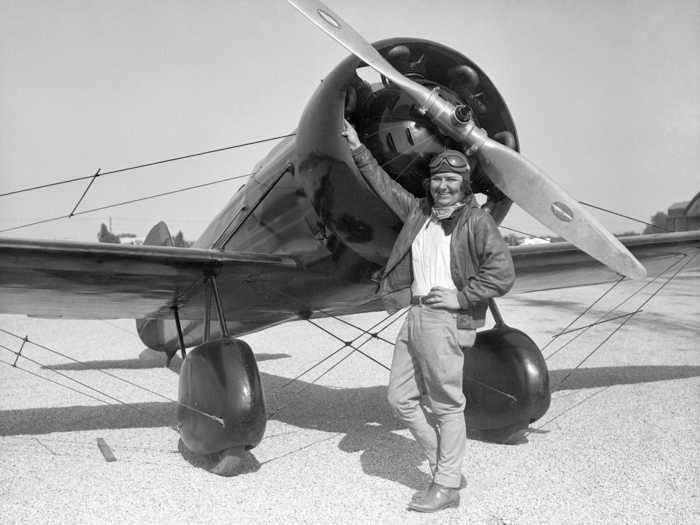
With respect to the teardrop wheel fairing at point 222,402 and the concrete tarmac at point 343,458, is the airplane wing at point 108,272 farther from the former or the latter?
the concrete tarmac at point 343,458

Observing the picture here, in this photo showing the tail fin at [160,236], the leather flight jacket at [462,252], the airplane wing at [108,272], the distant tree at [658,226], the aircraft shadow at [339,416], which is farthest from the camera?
the tail fin at [160,236]

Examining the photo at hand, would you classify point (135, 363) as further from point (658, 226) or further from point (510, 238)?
point (510, 238)

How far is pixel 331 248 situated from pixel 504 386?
1.73 meters

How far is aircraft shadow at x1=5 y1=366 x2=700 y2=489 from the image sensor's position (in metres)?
4.30

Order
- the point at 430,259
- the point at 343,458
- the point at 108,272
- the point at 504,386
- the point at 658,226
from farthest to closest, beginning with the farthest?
the point at 658,226 < the point at 504,386 < the point at 108,272 < the point at 343,458 < the point at 430,259

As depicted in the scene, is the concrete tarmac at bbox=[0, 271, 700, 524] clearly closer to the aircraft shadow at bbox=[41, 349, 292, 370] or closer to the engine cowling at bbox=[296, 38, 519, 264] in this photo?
the aircraft shadow at bbox=[41, 349, 292, 370]

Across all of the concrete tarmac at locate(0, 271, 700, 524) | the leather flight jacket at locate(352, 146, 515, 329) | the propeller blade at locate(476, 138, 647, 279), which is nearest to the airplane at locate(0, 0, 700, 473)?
the propeller blade at locate(476, 138, 647, 279)

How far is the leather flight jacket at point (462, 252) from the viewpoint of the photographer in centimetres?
324

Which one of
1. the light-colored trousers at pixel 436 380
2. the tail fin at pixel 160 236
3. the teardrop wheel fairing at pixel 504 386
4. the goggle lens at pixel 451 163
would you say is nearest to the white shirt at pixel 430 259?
the light-colored trousers at pixel 436 380

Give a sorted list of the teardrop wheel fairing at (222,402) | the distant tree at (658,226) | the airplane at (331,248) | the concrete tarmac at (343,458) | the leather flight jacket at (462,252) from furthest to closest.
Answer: the distant tree at (658,226)
the teardrop wheel fairing at (222,402)
the airplane at (331,248)
the concrete tarmac at (343,458)
the leather flight jacket at (462,252)

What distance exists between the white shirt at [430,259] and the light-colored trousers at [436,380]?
14 centimetres

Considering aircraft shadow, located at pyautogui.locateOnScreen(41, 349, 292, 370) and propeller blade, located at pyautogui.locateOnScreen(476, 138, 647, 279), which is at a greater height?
propeller blade, located at pyautogui.locateOnScreen(476, 138, 647, 279)

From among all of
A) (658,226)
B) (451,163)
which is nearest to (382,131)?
(451,163)

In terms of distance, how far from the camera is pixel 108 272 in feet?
15.0
